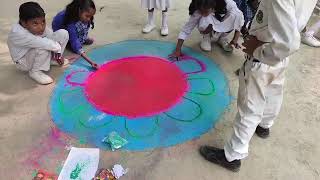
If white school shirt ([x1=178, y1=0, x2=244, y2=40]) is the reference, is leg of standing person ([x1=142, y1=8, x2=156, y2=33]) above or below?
below

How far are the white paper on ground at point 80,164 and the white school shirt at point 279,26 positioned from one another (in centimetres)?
108

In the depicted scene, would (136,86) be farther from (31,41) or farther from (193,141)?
(31,41)

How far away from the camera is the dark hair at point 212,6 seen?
7.90 feet

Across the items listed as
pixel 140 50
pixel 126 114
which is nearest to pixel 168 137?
pixel 126 114

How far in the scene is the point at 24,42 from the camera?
7.72ft

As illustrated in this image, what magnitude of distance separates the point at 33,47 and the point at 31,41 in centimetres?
6

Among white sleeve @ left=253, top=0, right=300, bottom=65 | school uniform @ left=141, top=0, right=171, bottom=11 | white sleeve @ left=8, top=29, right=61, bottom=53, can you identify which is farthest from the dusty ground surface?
white sleeve @ left=253, top=0, right=300, bottom=65

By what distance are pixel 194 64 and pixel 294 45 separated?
1.36 meters

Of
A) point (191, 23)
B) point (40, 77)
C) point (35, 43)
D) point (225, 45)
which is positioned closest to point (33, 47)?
point (35, 43)

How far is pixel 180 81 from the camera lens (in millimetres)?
2527

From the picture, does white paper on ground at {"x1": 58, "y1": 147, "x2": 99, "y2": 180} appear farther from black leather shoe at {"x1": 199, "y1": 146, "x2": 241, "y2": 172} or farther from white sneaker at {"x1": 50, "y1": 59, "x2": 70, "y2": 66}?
white sneaker at {"x1": 50, "y1": 59, "x2": 70, "y2": 66}

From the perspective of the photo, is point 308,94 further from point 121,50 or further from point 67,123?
point 67,123

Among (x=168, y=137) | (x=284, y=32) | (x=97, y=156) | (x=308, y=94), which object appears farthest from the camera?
(x=308, y=94)

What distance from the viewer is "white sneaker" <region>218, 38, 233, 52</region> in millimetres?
2893
